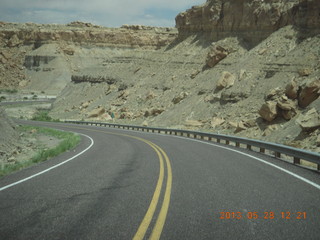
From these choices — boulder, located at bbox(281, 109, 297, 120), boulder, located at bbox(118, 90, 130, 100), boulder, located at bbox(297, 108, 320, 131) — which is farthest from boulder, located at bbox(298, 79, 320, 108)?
boulder, located at bbox(118, 90, 130, 100)

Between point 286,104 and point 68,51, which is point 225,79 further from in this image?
point 68,51

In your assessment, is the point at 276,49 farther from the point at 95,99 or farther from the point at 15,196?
A: the point at 95,99

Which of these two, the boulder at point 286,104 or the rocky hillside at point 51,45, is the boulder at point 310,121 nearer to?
the boulder at point 286,104

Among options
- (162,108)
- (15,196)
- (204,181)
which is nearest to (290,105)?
(204,181)

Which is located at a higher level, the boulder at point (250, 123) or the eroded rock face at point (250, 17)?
the eroded rock face at point (250, 17)

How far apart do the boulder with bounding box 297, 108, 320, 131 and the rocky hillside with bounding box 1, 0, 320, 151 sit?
5 cm

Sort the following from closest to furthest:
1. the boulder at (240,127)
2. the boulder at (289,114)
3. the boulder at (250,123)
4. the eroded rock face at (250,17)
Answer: the boulder at (289,114) < the boulder at (250,123) < the boulder at (240,127) < the eroded rock face at (250,17)

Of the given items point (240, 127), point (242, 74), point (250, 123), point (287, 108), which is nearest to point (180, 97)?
point (242, 74)

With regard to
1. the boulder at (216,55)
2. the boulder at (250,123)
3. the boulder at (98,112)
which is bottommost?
the boulder at (98,112)

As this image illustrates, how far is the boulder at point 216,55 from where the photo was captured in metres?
41.3

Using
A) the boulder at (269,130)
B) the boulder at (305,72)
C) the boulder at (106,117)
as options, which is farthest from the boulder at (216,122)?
the boulder at (106,117)

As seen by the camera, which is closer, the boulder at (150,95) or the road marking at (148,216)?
the road marking at (148,216)
